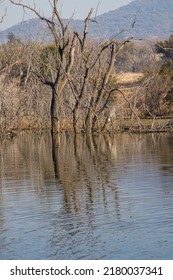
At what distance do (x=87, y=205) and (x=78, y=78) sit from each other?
25149 mm

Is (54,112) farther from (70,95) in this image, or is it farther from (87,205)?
(87,205)

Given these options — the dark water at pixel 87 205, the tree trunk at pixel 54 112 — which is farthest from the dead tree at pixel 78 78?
the dark water at pixel 87 205

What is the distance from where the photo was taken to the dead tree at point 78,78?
3591cm

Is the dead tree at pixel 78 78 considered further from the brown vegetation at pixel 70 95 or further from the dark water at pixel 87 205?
the dark water at pixel 87 205

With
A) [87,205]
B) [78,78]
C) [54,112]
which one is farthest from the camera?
[78,78]

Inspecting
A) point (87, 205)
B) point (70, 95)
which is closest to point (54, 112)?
point (70, 95)

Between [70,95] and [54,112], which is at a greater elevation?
[70,95]

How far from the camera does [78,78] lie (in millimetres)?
40188

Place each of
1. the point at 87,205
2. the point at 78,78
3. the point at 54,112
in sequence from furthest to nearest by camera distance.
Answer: the point at 78,78, the point at 54,112, the point at 87,205

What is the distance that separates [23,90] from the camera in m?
41.4

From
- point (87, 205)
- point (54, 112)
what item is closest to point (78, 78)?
point (54, 112)

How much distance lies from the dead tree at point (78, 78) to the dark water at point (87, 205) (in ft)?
27.9

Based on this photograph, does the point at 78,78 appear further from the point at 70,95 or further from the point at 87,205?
the point at 87,205

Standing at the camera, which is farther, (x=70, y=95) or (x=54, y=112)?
(x=70, y=95)
